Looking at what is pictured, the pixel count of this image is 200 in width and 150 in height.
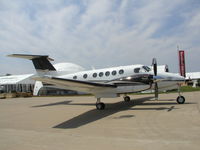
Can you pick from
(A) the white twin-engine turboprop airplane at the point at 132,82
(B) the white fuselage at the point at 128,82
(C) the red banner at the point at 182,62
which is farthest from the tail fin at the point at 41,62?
(C) the red banner at the point at 182,62

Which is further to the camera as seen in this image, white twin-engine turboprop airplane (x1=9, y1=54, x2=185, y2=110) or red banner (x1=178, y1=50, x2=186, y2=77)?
red banner (x1=178, y1=50, x2=186, y2=77)

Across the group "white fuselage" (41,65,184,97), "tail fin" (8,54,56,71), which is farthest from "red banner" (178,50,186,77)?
"tail fin" (8,54,56,71)

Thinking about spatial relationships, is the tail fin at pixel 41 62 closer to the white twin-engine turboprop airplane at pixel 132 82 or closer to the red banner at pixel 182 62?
the white twin-engine turboprop airplane at pixel 132 82

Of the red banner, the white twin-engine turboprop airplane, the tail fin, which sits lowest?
the white twin-engine turboprop airplane

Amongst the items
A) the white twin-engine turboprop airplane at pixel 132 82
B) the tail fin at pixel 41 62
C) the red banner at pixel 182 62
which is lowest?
the white twin-engine turboprop airplane at pixel 132 82

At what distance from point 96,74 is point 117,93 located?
2.74 metres

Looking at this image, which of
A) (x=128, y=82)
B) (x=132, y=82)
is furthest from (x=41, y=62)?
(x=132, y=82)

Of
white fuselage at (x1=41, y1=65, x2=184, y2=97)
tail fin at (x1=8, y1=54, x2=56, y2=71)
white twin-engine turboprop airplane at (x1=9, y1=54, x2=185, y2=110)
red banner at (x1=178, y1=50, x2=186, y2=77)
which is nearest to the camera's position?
white twin-engine turboprop airplane at (x1=9, y1=54, x2=185, y2=110)

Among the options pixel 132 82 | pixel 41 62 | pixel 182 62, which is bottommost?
pixel 132 82

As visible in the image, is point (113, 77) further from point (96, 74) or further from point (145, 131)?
point (145, 131)

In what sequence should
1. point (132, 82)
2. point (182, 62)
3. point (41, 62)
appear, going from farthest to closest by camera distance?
point (182, 62) < point (41, 62) < point (132, 82)

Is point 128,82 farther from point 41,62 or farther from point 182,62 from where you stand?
point 182,62

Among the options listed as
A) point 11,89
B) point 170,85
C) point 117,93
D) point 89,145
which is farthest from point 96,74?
point 11,89

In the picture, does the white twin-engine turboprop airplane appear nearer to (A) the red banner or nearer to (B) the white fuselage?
(B) the white fuselage
